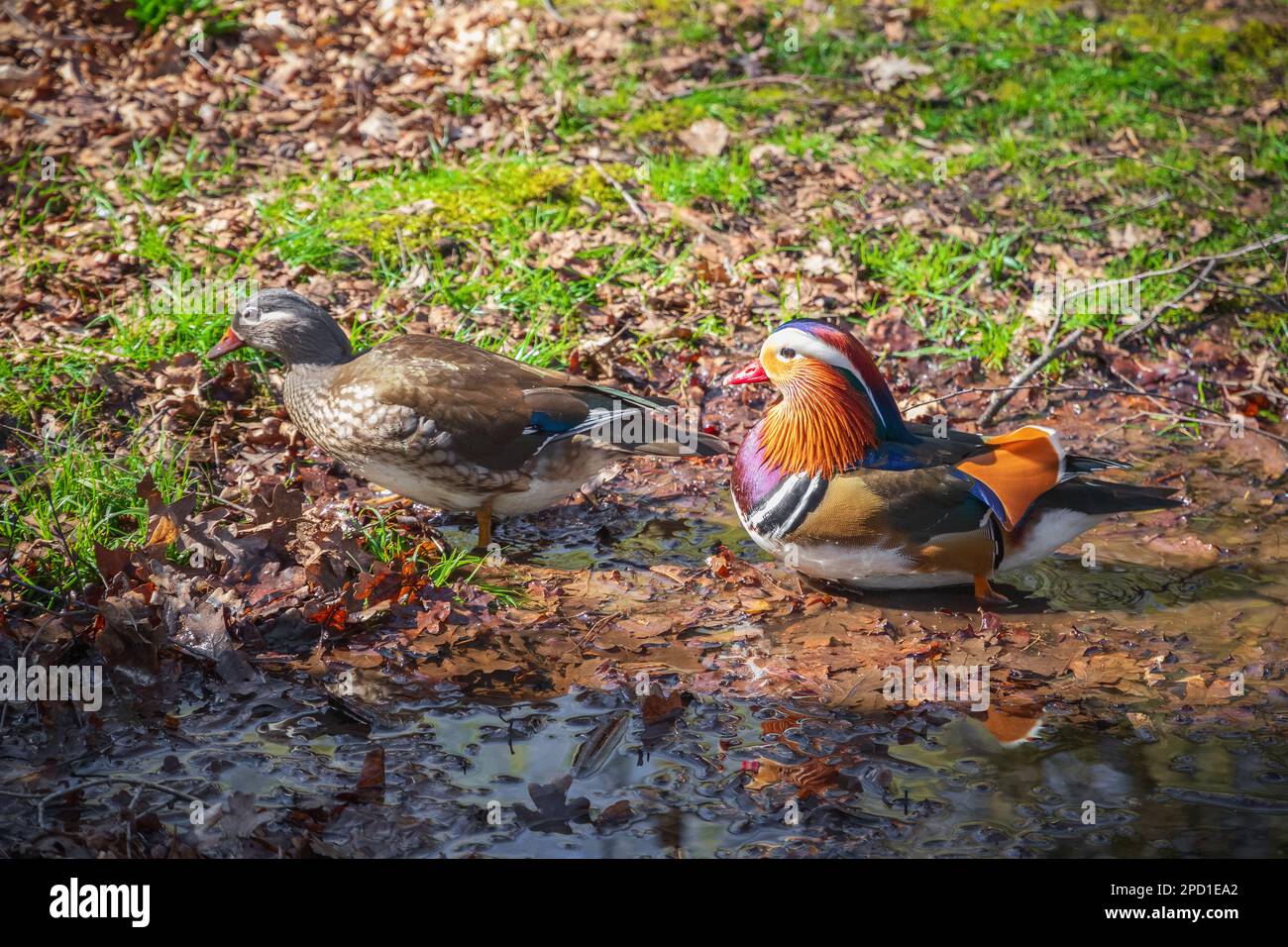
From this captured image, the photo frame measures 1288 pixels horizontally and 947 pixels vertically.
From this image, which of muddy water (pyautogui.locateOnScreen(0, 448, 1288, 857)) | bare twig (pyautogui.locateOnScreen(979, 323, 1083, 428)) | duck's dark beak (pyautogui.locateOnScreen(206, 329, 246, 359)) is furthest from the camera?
bare twig (pyautogui.locateOnScreen(979, 323, 1083, 428))

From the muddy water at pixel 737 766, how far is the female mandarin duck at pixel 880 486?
32 cm

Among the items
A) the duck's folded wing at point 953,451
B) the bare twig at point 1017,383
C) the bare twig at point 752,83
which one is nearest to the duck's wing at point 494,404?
the duck's folded wing at point 953,451

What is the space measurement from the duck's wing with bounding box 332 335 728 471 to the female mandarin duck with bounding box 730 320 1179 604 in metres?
0.58

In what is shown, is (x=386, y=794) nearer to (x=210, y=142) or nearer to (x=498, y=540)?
(x=498, y=540)

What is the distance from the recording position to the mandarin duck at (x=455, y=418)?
4906mm

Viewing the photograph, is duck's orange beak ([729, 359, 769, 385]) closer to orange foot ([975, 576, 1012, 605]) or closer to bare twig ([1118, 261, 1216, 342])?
orange foot ([975, 576, 1012, 605])

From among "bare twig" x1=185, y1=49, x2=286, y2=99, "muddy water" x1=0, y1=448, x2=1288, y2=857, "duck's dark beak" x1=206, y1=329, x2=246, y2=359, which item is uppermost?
"bare twig" x1=185, y1=49, x2=286, y2=99

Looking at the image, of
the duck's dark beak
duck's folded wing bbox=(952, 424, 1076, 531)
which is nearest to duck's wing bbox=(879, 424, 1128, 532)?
duck's folded wing bbox=(952, 424, 1076, 531)

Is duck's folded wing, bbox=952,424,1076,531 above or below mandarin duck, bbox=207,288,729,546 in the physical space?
below

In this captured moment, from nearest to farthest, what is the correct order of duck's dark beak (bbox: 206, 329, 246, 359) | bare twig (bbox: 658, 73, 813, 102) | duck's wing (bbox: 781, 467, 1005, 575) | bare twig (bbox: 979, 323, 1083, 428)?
duck's wing (bbox: 781, 467, 1005, 575) < duck's dark beak (bbox: 206, 329, 246, 359) < bare twig (bbox: 979, 323, 1083, 428) < bare twig (bbox: 658, 73, 813, 102)

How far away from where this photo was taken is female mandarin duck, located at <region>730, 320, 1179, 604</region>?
4.53m

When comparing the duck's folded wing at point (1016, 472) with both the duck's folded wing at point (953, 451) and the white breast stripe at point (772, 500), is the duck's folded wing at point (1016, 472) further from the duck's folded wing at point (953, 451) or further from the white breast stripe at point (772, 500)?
the white breast stripe at point (772, 500)

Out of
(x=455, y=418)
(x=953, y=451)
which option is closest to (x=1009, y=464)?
(x=953, y=451)

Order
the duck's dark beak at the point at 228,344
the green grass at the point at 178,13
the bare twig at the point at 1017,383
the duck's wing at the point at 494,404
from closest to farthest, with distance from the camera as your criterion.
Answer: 1. the duck's wing at the point at 494,404
2. the duck's dark beak at the point at 228,344
3. the bare twig at the point at 1017,383
4. the green grass at the point at 178,13
